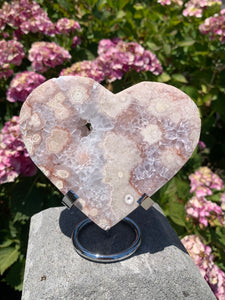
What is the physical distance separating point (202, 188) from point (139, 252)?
2.22 ft

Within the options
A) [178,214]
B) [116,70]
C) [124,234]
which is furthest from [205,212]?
[116,70]


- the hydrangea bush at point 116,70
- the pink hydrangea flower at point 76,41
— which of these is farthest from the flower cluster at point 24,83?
the pink hydrangea flower at point 76,41

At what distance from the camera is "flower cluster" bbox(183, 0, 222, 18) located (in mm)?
1923

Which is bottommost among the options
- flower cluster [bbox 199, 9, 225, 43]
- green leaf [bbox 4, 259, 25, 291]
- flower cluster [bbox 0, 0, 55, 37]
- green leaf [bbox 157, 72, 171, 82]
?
green leaf [bbox 4, 259, 25, 291]

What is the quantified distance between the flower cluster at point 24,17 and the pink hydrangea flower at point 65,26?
7 cm

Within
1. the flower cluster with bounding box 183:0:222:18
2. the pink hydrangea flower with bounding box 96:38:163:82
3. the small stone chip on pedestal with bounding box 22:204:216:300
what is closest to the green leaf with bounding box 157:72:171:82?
the pink hydrangea flower with bounding box 96:38:163:82

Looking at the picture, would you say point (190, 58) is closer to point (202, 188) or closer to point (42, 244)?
point (202, 188)

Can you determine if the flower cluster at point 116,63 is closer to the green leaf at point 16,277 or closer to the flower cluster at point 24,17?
the flower cluster at point 24,17

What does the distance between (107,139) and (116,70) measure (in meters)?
0.75

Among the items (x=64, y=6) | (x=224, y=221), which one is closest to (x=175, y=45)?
(x=64, y=6)

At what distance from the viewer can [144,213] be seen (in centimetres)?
136

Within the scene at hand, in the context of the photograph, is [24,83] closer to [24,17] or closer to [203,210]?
[24,17]

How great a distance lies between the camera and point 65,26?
6.06 feet

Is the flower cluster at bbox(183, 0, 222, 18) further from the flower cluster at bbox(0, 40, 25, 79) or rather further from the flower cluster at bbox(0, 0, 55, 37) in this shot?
the flower cluster at bbox(0, 40, 25, 79)
